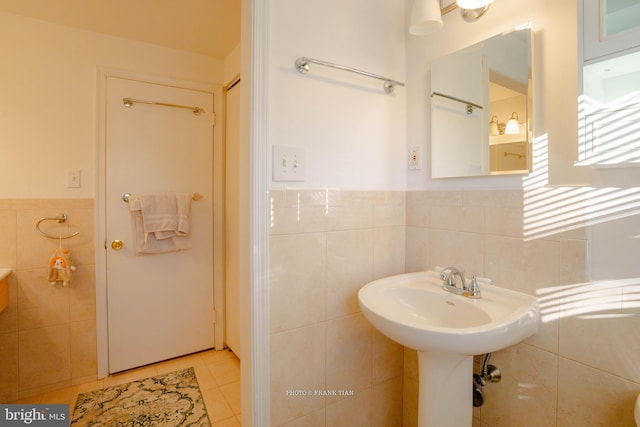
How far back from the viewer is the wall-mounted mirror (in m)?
1.06

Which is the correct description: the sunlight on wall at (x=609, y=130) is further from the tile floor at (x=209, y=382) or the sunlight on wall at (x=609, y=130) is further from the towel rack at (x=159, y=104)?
the towel rack at (x=159, y=104)

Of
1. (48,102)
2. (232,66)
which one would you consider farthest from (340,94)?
(48,102)

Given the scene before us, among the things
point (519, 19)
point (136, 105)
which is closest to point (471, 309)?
point (519, 19)

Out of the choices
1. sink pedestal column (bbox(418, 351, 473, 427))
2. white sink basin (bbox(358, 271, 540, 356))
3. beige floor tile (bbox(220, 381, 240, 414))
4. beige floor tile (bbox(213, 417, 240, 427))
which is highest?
white sink basin (bbox(358, 271, 540, 356))

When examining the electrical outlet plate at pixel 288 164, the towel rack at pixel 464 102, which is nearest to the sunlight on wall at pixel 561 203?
the towel rack at pixel 464 102

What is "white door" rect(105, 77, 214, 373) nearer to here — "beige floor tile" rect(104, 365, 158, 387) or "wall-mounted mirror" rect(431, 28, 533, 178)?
"beige floor tile" rect(104, 365, 158, 387)

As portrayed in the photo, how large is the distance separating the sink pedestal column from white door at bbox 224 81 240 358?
150 centimetres

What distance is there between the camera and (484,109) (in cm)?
118

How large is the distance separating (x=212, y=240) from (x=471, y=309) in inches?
75.3

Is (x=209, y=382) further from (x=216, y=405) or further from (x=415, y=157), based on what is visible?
(x=415, y=157)

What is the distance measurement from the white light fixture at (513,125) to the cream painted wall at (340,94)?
1.57ft

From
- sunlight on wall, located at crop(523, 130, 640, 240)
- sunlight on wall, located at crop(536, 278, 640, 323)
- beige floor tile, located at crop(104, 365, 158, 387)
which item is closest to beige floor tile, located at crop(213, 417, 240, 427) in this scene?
beige floor tile, located at crop(104, 365, 158, 387)

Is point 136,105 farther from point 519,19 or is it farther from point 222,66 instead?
point 519,19

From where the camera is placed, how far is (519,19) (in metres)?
1.08
